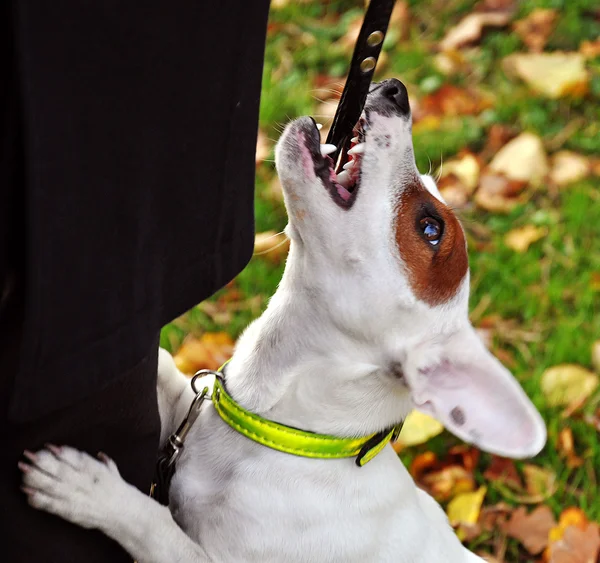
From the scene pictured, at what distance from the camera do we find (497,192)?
3734 millimetres

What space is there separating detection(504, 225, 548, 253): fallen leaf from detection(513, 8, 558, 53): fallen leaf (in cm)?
121

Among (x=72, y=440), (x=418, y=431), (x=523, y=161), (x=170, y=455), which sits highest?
(x=72, y=440)

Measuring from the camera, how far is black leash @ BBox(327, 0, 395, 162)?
1606mm

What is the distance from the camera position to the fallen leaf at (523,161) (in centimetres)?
380

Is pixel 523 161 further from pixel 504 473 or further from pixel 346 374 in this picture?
pixel 346 374

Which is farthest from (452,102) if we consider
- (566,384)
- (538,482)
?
(538,482)

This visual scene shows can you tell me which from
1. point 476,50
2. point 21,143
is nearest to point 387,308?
point 21,143

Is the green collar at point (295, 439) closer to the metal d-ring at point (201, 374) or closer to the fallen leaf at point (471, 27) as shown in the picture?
the metal d-ring at point (201, 374)

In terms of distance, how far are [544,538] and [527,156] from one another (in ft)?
5.83

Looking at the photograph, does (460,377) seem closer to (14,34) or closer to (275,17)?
(14,34)

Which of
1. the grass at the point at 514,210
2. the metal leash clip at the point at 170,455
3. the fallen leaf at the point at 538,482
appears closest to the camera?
the metal leash clip at the point at 170,455

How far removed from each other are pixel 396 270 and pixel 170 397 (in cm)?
68

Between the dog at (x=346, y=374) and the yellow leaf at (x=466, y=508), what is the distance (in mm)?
672

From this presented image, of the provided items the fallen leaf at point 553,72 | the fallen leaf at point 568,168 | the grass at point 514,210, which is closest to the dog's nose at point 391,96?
the grass at point 514,210
